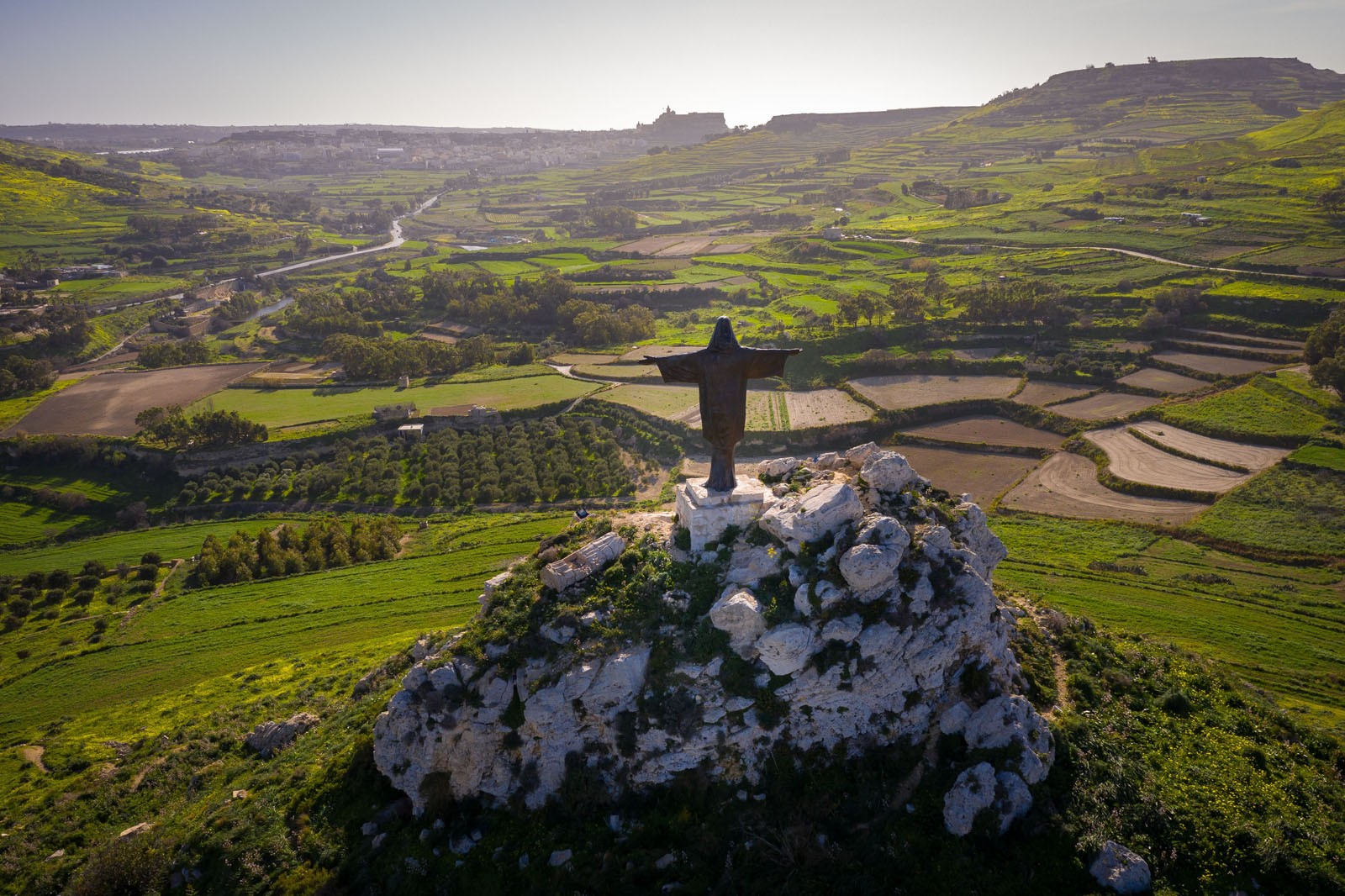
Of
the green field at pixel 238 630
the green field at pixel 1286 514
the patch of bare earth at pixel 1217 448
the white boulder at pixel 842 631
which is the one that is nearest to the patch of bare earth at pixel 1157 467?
the patch of bare earth at pixel 1217 448

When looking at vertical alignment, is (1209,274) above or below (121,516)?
above

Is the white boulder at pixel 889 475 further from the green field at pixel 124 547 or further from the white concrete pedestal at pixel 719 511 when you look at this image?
the green field at pixel 124 547

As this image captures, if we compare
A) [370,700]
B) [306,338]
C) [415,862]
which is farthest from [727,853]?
[306,338]

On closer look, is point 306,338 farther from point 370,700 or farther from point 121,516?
point 370,700

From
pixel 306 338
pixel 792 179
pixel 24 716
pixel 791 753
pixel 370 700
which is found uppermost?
pixel 792 179

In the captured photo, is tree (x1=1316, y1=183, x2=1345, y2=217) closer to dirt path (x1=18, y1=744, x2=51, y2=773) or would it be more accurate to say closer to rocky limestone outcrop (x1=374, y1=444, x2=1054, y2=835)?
rocky limestone outcrop (x1=374, y1=444, x2=1054, y2=835)

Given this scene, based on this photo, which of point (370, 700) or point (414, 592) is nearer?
point (370, 700)

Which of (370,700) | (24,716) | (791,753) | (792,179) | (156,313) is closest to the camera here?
(791,753)
